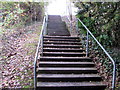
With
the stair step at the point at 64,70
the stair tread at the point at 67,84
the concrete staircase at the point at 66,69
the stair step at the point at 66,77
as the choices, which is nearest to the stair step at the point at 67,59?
the concrete staircase at the point at 66,69

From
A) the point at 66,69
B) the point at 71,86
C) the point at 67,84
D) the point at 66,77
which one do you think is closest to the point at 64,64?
the point at 66,69

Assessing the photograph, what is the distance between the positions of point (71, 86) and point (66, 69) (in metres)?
0.74

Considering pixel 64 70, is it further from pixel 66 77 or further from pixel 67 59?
pixel 67 59

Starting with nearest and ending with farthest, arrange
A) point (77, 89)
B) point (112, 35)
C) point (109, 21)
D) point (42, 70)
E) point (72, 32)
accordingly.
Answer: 1. point (77, 89)
2. point (42, 70)
3. point (109, 21)
4. point (112, 35)
5. point (72, 32)

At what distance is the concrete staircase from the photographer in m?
3.78

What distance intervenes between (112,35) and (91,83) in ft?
7.49

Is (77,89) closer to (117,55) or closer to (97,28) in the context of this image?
(117,55)

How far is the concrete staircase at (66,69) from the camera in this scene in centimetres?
378

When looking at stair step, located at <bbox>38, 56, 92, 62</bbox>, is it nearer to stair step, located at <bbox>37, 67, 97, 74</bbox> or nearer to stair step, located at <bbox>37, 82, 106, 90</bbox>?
stair step, located at <bbox>37, 67, 97, 74</bbox>

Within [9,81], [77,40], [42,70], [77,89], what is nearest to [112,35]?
[77,40]

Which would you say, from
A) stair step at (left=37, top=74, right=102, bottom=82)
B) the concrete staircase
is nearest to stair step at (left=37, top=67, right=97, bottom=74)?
the concrete staircase

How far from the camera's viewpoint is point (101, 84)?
3.84 meters

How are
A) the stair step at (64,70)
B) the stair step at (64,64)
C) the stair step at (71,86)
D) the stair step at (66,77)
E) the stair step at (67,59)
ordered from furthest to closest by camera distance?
the stair step at (67,59), the stair step at (64,64), the stair step at (64,70), the stair step at (66,77), the stair step at (71,86)

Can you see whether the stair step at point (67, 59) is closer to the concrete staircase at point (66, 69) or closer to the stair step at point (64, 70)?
the concrete staircase at point (66, 69)
